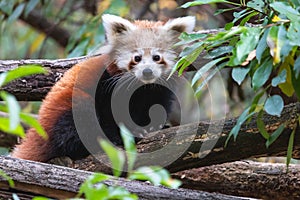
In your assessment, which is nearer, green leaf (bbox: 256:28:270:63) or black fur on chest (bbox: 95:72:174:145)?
green leaf (bbox: 256:28:270:63)

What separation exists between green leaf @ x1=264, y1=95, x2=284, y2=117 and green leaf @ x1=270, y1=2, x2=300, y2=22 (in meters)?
0.23

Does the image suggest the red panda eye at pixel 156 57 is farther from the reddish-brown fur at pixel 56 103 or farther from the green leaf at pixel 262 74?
the green leaf at pixel 262 74

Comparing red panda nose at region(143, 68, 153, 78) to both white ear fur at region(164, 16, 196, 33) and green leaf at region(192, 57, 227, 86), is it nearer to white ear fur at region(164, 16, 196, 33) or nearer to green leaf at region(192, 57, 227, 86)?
white ear fur at region(164, 16, 196, 33)

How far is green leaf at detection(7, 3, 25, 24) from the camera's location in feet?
13.0

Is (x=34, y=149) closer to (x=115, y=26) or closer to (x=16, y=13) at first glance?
(x=115, y=26)

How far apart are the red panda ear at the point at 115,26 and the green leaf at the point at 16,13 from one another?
49.0 inches

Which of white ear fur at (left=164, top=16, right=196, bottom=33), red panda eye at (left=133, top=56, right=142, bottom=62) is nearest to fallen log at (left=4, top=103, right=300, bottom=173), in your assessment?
red panda eye at (left=133, top=56, right=142, bottom=62)

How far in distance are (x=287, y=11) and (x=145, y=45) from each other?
4.61ft

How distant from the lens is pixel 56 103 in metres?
2.68

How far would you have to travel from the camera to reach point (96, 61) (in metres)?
2.82

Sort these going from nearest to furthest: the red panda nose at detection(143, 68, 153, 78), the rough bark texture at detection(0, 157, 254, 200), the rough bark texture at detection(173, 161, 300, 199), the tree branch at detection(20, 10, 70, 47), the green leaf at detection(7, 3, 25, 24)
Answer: the rough bark texture at detection(0, 157, 254, 200) < the rough bark texture at detection(173, 161, 300, 199) < the red panda nose at detection(143, 68, 153, 78) < the green leaf at detection(7, 3, 25, 24) < the tree branch at detection(20, 10, 70, 47)

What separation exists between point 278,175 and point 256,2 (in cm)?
86

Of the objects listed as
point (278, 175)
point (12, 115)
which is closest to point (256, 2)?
point (278, 175)

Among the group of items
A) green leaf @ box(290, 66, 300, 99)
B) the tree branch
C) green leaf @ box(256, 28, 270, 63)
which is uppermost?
the tree branch
